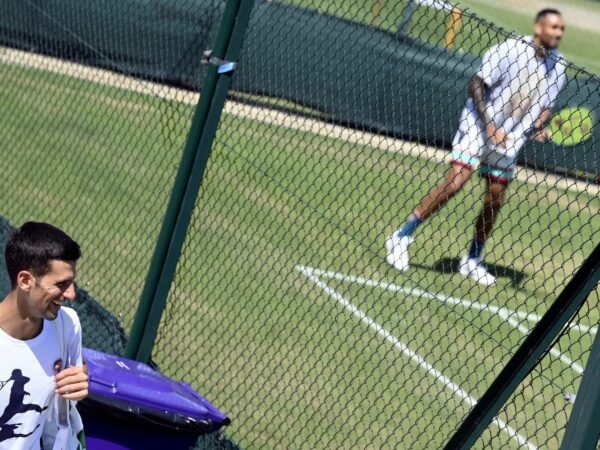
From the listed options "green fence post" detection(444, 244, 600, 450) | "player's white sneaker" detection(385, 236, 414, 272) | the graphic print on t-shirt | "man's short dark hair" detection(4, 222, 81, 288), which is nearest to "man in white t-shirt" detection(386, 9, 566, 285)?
"player's white sneaker" detection(385, 236, 414, 272)

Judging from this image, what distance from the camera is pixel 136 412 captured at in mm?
5270

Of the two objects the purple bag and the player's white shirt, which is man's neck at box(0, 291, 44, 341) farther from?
the player's white shirt

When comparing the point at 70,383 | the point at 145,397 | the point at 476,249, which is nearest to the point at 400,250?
the point at 476,249

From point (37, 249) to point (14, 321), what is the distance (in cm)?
27

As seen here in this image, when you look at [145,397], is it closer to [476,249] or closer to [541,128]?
[476,249]

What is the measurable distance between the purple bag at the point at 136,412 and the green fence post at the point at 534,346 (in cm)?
138

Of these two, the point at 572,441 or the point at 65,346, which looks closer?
the point at 572,441

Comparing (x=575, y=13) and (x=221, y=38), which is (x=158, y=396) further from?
(x=575, y=13)

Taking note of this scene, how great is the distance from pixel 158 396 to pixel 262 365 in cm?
203

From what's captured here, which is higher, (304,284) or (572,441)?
(572,441)

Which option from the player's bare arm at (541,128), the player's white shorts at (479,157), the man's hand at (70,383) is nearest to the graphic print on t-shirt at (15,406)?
the man's hand at (70,383)

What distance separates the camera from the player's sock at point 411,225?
7590 millimetres

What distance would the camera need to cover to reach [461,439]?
4.59m

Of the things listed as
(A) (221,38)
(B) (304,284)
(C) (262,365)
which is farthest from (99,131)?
(A) (221,38)
